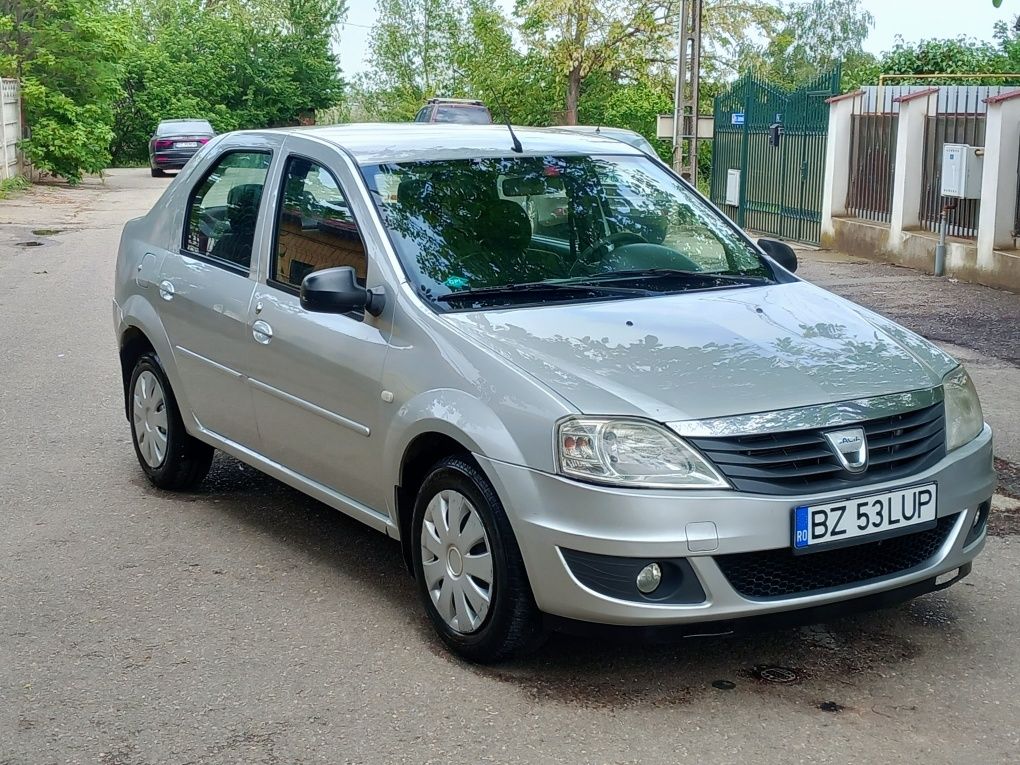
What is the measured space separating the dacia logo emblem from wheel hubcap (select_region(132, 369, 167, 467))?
345 centimetres

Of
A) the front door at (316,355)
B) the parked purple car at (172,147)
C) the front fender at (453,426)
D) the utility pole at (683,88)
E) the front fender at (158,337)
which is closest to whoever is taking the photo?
the front fender at (453,426)

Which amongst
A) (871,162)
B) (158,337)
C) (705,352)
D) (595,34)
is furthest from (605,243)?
(595,34)

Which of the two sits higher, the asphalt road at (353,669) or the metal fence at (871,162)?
the metal fence at (871,162)

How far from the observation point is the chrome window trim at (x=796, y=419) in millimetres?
4027

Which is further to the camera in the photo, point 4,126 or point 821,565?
point 4,126

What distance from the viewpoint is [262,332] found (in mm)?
5500

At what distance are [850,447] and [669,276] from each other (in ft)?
4.40

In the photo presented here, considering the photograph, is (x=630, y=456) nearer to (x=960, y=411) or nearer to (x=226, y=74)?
(x=960, y=411)

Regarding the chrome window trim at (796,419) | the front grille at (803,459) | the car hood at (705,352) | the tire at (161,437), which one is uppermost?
the car hood at (705,352)

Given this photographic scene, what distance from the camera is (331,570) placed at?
555cm

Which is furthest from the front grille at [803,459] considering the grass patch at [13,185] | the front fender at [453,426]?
the grass patch at [13,185]

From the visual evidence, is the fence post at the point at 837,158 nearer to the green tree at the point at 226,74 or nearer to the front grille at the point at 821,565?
the front grille at the point at 821,565

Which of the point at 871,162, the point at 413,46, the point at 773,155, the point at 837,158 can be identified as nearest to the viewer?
the point at 871,162

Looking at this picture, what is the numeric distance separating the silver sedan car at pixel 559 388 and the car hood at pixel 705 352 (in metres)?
0.01
